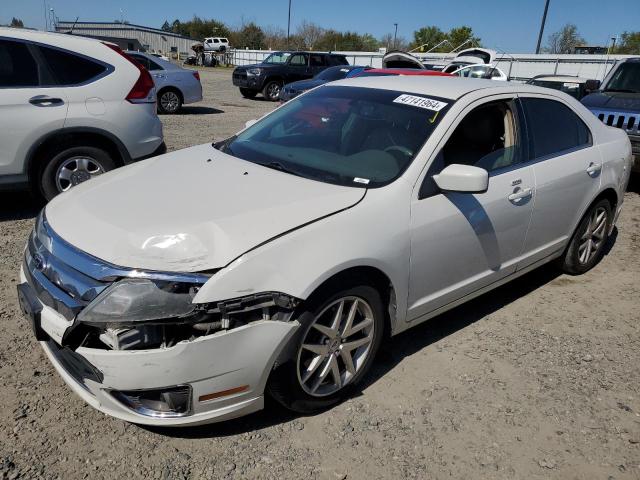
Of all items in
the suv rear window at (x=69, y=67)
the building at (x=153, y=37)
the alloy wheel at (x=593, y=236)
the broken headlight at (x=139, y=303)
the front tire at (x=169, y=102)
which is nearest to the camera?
the broken headlight at (x=139, y=303)

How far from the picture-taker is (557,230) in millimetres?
4164

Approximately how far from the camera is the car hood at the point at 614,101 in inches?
294

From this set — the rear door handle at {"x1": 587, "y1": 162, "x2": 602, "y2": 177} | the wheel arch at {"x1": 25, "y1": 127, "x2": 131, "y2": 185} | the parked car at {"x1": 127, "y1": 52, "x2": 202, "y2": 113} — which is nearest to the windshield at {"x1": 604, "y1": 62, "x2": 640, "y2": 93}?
the rear door handle at {"x1": 587, "y1": 162, "x2": 602, "y2": 177}

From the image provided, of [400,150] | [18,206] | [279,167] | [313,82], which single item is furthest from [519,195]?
[313,82]

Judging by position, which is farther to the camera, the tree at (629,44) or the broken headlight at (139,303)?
the tree at (629,44)

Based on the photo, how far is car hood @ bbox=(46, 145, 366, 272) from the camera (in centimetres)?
238

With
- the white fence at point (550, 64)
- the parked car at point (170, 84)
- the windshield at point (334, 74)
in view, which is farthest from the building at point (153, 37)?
the windshield at point (334, 74)

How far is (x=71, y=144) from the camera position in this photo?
5.30 metres

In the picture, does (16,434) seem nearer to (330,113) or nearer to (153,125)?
(330,113)

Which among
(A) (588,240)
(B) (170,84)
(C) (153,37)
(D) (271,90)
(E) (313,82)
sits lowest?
(C) (153,37)

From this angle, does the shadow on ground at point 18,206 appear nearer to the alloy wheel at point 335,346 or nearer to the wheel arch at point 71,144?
the wheel arch at point 71,144

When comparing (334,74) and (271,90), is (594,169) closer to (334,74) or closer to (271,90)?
(334,74)

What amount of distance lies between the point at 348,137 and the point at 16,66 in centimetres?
354

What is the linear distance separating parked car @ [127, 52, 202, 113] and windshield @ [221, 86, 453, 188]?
11.0 meters
